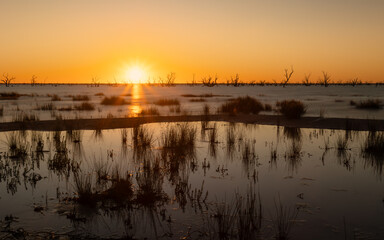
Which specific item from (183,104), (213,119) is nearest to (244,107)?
(213,119)

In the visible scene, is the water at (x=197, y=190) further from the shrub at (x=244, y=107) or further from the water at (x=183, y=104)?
the shrub at (x=244, y=107)

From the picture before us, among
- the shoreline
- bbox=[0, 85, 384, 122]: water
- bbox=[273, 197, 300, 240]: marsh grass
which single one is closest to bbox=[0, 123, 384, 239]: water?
bbox=[273, 197, 300, 240]: marsh grass

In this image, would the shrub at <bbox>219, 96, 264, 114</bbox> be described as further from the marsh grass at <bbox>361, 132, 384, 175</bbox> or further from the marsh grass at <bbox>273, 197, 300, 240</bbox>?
the marsh grass at <bbox>273, 197, 300, 240</bbox>

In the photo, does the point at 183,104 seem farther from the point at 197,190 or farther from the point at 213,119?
the point at 197,190

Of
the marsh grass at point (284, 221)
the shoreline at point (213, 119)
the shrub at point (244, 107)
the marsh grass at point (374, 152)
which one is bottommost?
the marsh grass at point (284, 221)

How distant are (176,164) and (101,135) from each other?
20.7 feet

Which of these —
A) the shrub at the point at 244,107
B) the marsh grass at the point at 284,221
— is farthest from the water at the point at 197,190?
Answer: the shrub at the point at 244,107

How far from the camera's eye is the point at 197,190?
5.88 meters

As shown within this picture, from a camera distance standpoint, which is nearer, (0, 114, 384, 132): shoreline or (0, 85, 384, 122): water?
(0, 114, 384, 132): shoreline

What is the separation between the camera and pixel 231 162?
8102 mm

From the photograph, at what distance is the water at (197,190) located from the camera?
171 inches

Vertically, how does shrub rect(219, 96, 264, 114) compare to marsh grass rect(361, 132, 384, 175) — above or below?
above

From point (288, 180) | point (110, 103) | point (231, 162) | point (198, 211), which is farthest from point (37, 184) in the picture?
point (110, 103)

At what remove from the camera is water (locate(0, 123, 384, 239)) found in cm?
435
